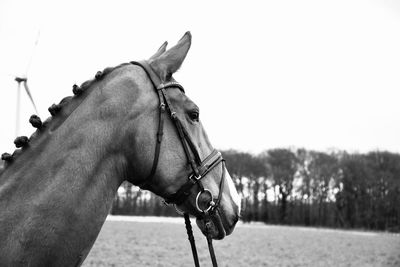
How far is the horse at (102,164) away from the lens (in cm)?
255

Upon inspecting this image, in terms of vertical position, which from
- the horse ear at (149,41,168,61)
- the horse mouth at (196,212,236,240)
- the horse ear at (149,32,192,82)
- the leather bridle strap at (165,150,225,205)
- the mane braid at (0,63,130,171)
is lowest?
the horse mouth at (196,212,236,240)

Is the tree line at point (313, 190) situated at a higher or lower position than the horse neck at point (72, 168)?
higher

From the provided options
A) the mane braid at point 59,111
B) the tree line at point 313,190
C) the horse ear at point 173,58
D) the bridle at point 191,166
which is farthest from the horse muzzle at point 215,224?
the tree line at point 313,190

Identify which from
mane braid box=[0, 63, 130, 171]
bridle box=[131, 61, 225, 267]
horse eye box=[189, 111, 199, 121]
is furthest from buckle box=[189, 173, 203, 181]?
mane braid box=[0, 63, 130, 171]

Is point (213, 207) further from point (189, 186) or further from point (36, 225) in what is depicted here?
A: point (36, 225)

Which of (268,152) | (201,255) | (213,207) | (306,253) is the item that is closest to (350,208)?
(268,152)

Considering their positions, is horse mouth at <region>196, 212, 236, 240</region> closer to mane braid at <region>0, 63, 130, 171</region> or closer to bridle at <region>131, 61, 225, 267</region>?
bridle at <region>131, 61, 225, 267</region>

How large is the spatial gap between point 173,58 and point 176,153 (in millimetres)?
759

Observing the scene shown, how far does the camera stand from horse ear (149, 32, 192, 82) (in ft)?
10.3

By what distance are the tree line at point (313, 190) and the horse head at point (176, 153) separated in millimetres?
76667

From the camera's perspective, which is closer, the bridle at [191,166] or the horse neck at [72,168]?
the horse neck at [72,168]

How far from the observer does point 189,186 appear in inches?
120

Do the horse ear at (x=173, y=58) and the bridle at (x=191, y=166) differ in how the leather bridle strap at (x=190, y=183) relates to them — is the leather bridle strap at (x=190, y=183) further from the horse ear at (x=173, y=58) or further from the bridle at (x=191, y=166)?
the horse ear at (x=173, y=58)

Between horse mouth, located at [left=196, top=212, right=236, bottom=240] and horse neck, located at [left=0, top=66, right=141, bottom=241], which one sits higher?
horse neck, located at [left=0, top=66, right=141, bottom=241]
